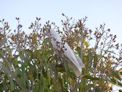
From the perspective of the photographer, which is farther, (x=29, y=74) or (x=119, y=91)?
(x=119, y=91)

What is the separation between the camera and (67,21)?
1845 millimetres

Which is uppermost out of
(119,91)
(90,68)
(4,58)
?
(4,58)

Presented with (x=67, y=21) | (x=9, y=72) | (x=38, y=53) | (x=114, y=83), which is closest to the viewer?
(x=9, y=72)

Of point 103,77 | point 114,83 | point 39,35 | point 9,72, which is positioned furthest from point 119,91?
point 9,72

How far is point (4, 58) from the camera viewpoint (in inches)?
55.6

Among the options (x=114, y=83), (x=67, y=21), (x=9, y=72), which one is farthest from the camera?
(x=67, y=21)

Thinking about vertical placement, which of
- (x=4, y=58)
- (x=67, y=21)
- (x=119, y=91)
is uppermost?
(x=67, y=21)

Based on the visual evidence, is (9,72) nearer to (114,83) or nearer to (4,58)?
(4,58)

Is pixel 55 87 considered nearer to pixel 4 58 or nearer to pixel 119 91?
pixel 4 58

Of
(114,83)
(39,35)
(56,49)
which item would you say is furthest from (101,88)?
(39,35)

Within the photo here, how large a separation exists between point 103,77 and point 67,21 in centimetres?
51

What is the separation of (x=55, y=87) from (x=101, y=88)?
27 cm

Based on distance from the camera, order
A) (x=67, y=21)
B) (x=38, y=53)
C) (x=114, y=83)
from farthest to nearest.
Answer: (x=67, y=21), (x=114, y=83), (x=38, y=53)

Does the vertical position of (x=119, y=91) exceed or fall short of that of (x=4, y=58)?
it falls short
